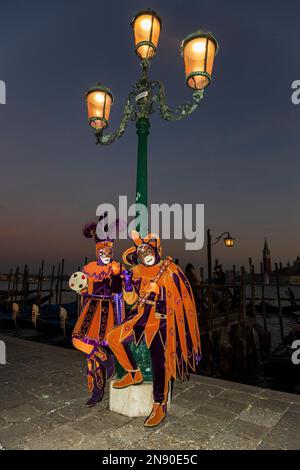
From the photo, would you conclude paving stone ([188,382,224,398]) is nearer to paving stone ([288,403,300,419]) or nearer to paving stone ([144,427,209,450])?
paving stone ([288,403,300,419])

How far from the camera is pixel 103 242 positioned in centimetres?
380

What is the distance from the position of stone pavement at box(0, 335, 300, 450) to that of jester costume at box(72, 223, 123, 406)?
1.10 feet

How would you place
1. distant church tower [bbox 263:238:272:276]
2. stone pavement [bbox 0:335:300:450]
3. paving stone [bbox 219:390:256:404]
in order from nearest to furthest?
stone pavement [bbox 0:335:300:450] → paving stone [bbox 219:390:256:404] → distant church tower [bbox 263:238:272:276]

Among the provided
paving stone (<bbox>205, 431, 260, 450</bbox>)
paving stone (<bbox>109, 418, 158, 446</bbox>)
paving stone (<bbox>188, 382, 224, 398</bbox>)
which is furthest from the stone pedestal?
paving stone (<bbox>188, 382, 224, 398</bbox>)

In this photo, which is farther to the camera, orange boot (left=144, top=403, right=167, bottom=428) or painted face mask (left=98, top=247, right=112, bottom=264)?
painted face mask (left=98, top=247, right=112, bottom=264)

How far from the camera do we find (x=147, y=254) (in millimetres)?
3225

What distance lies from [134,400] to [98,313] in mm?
1011

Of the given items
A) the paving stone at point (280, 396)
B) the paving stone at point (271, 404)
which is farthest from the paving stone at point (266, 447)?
the paving stone at point (280, 396)

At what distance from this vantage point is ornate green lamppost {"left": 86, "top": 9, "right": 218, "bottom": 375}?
3545mm

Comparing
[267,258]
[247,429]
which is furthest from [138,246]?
[267,258]

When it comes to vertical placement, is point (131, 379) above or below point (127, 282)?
below

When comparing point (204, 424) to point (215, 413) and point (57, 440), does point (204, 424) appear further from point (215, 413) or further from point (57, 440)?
point (57, 440)

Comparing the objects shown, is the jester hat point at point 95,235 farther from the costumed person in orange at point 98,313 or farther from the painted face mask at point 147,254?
the painted face mask at point 147,254

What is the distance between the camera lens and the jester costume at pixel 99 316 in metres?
3.44
